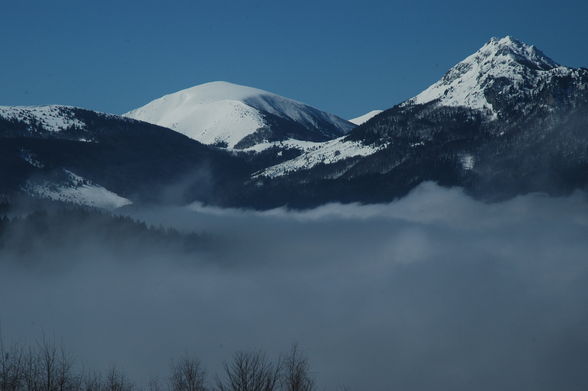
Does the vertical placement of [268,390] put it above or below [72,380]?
below

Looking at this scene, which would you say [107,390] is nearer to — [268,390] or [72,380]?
[72,380]

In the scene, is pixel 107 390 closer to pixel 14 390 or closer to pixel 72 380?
pixel 72 380

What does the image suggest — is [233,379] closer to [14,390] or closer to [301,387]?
[301,387]

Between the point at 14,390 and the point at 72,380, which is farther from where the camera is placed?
the point at 72,380

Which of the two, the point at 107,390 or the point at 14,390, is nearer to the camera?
the point at 14,390

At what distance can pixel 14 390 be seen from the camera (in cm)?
11294

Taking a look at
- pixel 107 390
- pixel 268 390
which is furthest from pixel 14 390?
pixel 268 390

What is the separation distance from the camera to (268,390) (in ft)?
380

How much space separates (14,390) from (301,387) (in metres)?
40.4

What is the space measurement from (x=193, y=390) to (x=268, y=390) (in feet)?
57.7

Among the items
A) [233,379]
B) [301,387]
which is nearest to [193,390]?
[233,379]

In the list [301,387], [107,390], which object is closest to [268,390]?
[301,387]

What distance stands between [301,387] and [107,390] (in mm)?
29584

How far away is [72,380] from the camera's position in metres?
136
